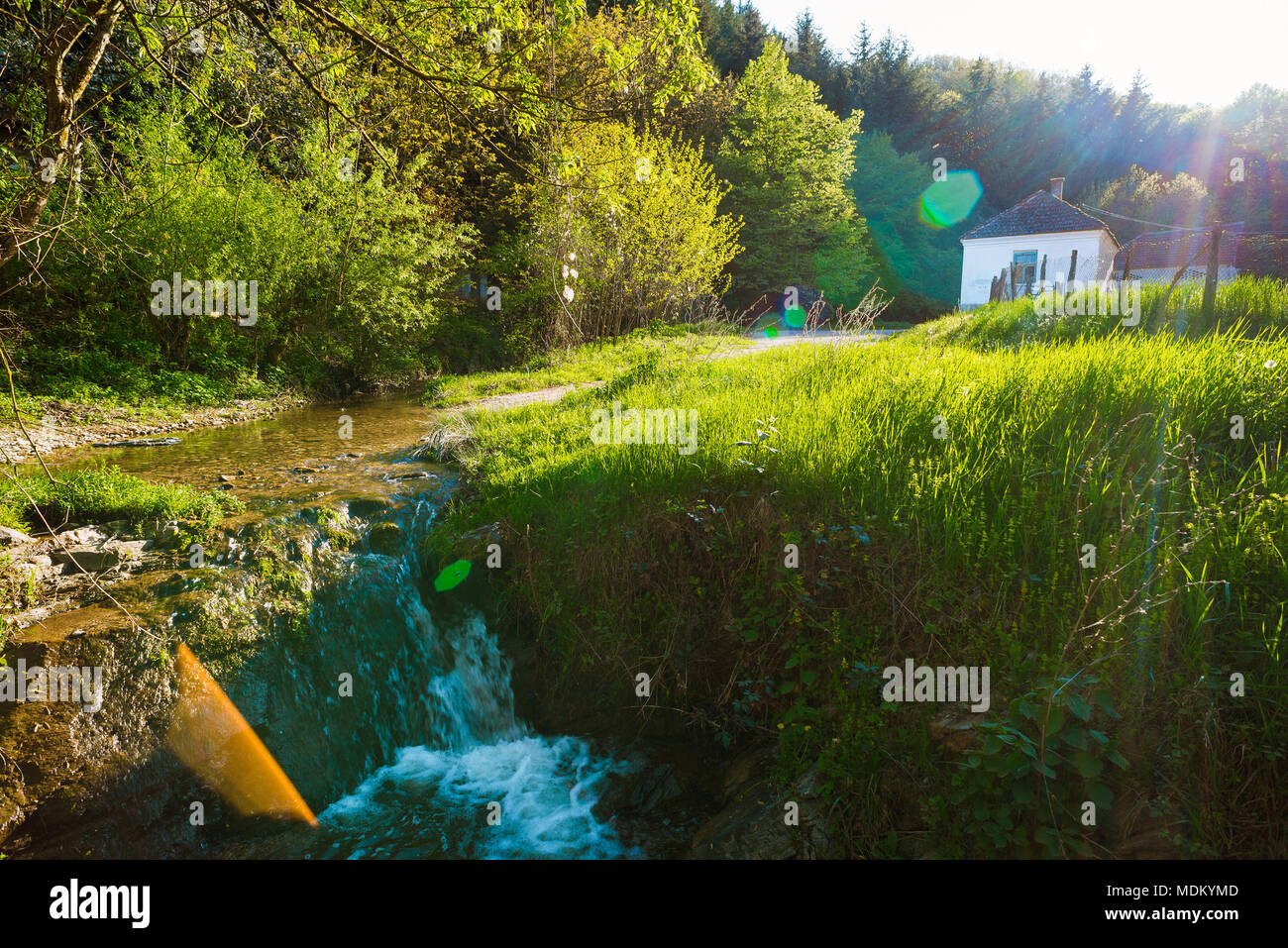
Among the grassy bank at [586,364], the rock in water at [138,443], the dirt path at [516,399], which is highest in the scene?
the grassy bank at [586,364]

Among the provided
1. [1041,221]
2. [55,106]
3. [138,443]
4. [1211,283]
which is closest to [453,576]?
[55,106]

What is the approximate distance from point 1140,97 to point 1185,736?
78325 mm

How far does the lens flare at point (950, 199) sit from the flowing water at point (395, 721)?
170ft

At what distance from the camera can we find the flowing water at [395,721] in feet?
13.7

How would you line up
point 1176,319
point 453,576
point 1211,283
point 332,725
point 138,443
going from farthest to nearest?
point 138,443, point 1211,283, point 1176,319, point 453,576, point 332,725

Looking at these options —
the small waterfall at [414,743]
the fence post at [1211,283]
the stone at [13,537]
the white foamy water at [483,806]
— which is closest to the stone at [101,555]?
the stone at [13,537]

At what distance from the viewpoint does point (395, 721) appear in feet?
16.9

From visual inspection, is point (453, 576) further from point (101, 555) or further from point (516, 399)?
point (516, 399)

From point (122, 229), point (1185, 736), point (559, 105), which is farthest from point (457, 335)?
point (1185, 736)

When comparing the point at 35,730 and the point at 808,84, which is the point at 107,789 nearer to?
the point at 35,730

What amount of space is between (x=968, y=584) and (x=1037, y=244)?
36.7 meters

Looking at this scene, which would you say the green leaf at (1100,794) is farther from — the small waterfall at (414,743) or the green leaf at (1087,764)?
the small waterfall at (414,743)

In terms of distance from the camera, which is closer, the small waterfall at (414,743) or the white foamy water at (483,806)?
the white foamy water at (483,806)

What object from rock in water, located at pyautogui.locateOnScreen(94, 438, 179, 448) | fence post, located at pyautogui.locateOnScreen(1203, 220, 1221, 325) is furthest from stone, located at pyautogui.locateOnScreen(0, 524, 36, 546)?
fence post, located at pyautogui.locateOnScreen(1203, 220, 1221, 325)
